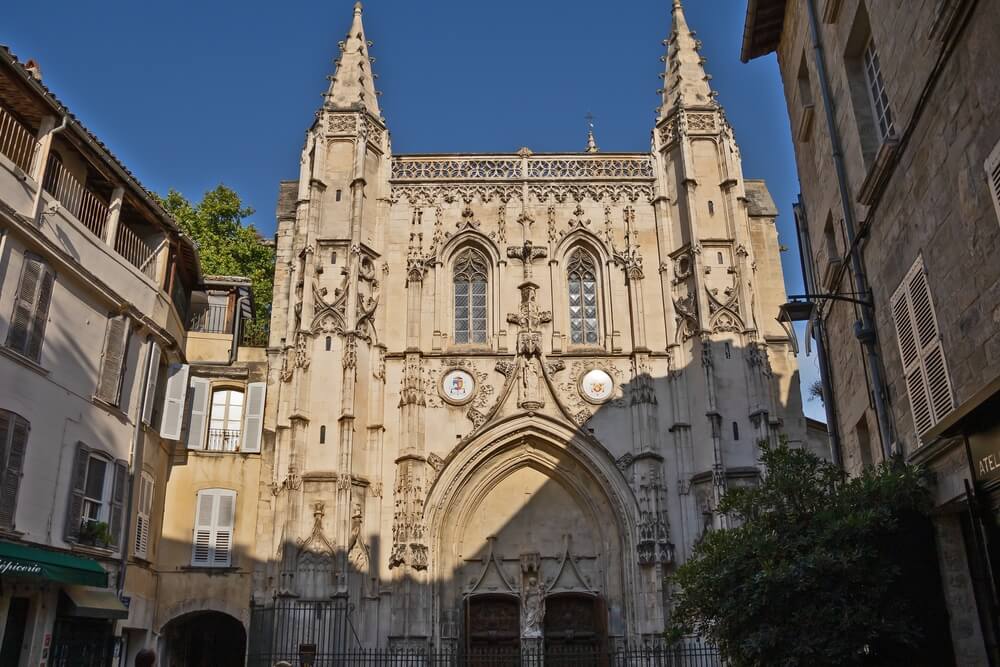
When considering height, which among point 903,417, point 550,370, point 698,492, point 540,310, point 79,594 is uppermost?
point 540,310

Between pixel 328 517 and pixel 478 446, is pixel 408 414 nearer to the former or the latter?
pixel 478 446

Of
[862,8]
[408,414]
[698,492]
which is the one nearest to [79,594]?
[408,414]

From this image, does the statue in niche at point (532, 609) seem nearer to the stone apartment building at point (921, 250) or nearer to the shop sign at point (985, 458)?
the stone apartment building at point (921, 250)

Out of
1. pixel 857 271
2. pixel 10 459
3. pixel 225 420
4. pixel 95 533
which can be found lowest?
pixel 95 533

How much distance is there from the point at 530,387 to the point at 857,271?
40.3 feet

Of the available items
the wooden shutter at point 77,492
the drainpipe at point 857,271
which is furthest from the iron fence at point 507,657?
the drainpipe at point 857,271

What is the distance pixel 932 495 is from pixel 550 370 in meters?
14.4

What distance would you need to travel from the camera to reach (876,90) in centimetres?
1151

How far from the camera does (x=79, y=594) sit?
15.1 m

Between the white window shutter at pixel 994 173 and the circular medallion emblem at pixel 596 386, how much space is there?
52.5ft

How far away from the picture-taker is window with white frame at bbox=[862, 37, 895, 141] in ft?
36.7

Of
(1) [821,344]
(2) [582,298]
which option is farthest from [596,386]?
(1) [821,344]

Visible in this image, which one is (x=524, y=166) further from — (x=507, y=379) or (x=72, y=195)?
(x=72, y=195)

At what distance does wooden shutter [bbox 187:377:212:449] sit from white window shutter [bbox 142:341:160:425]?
241 cm
